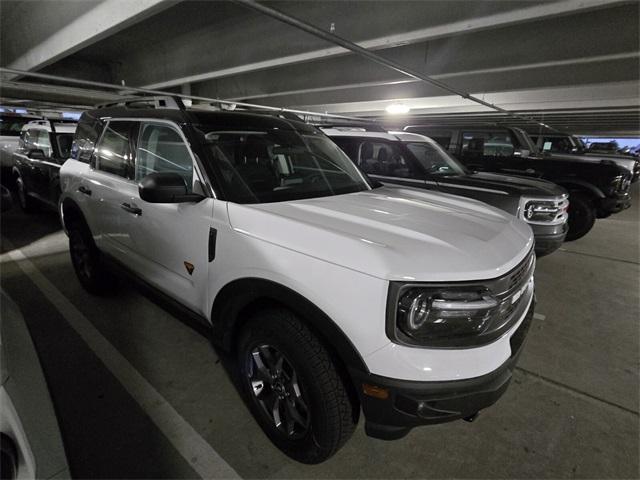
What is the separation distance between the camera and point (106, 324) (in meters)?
3.19

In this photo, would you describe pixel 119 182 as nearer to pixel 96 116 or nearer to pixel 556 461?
pixel 96 116

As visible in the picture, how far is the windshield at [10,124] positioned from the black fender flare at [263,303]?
1419 centimetres

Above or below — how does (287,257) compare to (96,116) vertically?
below

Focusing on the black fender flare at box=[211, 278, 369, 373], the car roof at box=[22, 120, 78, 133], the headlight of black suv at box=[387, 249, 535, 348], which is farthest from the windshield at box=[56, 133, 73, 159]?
the headlight of black suv at box=[387, 249, 535, 348]

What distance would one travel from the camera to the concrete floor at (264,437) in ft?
6.40

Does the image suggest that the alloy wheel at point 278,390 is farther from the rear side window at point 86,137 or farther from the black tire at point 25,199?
the black tire at point 25,199

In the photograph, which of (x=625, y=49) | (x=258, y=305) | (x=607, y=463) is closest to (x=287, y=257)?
(x=258, y=305)

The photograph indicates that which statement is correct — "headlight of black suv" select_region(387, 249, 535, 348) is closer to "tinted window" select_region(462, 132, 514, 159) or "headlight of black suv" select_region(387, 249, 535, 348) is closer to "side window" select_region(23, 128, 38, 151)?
"tinted window" select_region(462, 132, 514, 159)

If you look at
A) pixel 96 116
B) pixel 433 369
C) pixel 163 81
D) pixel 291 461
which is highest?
pixel 163 81

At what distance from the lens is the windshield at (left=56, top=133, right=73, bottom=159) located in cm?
588

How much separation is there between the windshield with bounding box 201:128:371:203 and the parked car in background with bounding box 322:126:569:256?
1229 millimetres

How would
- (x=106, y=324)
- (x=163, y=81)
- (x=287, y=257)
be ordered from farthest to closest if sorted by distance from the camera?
(x=163, y=81) < (x=106, y=324) < (x=287, y=257)

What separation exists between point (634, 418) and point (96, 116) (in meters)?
5.05

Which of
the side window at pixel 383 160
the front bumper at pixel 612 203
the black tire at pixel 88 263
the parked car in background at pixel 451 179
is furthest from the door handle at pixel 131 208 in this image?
the front bumper at pixel 612 203
